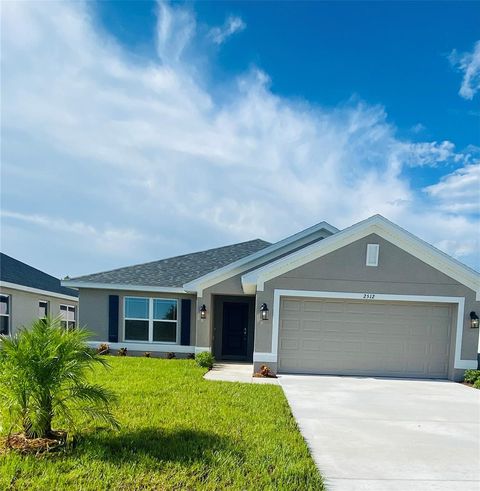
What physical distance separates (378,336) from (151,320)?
8097 millimetres

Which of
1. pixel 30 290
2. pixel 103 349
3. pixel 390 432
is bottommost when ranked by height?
pixel 103 349

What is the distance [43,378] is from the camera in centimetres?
411

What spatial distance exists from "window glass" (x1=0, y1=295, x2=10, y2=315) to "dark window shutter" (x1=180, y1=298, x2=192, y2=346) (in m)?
8.18

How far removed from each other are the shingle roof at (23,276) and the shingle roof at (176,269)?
4.57 m

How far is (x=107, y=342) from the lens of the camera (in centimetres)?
1288

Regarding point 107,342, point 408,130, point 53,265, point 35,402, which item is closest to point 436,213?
point 408,130

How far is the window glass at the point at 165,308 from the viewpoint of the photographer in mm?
13133

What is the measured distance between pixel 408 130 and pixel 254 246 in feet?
27.0

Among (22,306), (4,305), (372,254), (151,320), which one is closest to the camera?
(372,254)

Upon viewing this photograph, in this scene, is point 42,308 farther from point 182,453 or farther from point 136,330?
point 182,453

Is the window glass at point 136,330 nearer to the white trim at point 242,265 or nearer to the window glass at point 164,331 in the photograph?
the window glass at point 164,331

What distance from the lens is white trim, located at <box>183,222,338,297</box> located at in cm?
1204

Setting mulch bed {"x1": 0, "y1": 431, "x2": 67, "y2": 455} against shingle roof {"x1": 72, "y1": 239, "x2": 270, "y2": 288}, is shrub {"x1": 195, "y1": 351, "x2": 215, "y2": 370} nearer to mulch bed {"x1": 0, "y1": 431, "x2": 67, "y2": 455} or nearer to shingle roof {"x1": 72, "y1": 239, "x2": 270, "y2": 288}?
shingle roof {"x1": 72, "y1": 239, "x2": 270, "y2": 288}

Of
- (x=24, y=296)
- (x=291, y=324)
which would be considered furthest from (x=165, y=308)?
(x=24, y=296)
